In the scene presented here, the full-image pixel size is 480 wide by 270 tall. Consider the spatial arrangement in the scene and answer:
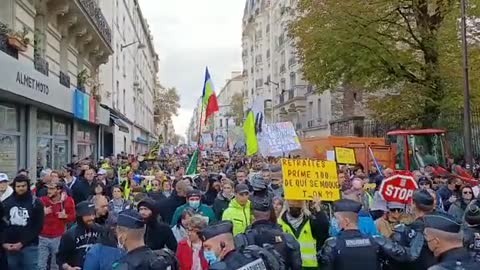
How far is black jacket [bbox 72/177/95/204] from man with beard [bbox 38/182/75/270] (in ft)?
8.26

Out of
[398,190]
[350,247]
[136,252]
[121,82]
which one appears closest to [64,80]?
[398,190]

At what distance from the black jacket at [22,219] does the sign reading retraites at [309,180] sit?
127 inches

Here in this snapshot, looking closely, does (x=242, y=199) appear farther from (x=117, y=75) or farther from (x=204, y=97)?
(x=117, y=75)

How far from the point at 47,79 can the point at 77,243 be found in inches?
455

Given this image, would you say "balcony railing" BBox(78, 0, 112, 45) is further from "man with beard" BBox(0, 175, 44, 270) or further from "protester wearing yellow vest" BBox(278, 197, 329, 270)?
"protester wearing yellow vest" BBox(278, 197, 329, 270)

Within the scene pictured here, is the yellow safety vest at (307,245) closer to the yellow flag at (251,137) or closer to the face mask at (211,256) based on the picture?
the face mask at (211,256)

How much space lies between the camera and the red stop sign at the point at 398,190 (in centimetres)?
734

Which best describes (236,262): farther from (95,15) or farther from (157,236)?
(95,15)

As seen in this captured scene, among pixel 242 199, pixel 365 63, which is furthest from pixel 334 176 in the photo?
pixel 365 63

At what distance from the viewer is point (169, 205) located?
939 cm

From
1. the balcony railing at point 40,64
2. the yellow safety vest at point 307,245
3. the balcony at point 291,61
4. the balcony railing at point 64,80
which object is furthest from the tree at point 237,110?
the yellow safety vest at point 307,245

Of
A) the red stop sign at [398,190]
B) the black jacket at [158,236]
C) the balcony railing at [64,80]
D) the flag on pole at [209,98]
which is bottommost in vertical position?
the black jacket at [158,236]

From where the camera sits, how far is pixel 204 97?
19031mm

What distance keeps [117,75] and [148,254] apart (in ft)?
126
